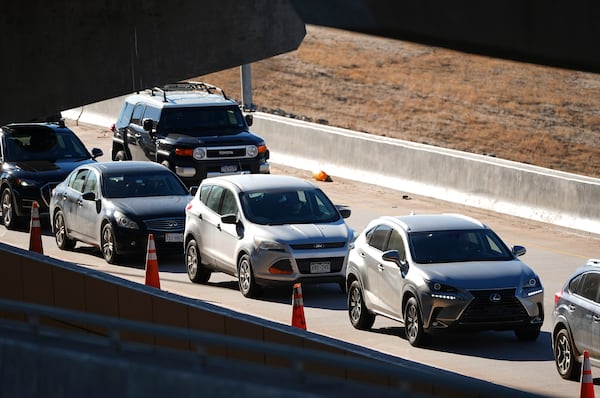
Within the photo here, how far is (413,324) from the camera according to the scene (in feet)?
59.5

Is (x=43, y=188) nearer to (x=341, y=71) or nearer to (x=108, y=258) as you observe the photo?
(x=108, y=258)

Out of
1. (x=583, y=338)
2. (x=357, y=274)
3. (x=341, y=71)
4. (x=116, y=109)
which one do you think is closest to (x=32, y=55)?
(x=357, y=274)

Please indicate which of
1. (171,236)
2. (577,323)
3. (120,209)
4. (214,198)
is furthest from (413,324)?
(120,209)

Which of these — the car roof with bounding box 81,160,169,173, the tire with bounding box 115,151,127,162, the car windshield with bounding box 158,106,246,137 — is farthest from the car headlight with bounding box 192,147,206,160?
the car roof with bounding box 81,160,169,173

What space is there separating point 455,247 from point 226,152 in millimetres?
12284

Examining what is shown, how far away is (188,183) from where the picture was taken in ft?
101

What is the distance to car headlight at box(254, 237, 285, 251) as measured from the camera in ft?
68.3

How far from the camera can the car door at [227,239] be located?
70.7 feet

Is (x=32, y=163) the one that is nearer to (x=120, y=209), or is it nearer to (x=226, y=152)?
(x=226, y=152)

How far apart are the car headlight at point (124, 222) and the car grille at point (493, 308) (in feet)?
25.4

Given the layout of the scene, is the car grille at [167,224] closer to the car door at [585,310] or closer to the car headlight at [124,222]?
the car headlight at [124,222]

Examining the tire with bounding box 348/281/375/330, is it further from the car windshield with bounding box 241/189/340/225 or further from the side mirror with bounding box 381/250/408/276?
the car windshield with bounding box 241/189/340/225

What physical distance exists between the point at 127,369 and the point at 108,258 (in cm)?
A: 1465

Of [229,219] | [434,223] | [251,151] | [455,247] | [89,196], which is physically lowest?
[251,151]
